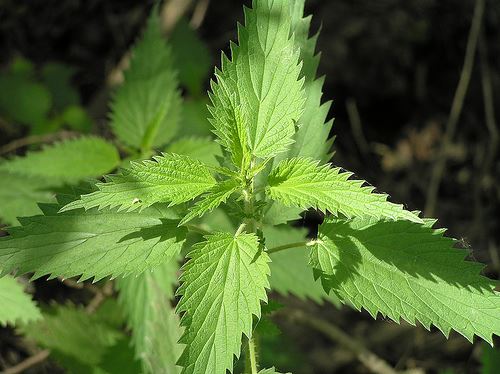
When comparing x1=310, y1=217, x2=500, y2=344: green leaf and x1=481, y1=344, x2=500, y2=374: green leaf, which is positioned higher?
x1=310, y1=217, x2=500, y2=344: green leaf

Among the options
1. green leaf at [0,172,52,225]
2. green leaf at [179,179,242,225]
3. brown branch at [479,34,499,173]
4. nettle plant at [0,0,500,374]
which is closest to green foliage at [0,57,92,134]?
green leaf at [0,172,52,225]

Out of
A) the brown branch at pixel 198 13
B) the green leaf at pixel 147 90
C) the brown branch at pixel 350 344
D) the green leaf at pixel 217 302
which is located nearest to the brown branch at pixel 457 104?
the brown branch at pixel 350 344

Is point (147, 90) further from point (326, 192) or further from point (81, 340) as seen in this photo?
point (326, 192)

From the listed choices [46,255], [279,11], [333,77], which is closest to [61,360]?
[46,255]

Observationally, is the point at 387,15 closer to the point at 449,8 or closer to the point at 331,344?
the point at 449,8

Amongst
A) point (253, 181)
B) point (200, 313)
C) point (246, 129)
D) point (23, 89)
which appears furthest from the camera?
point (23, 89)

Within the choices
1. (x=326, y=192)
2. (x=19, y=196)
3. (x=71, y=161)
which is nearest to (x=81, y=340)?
(x=19, y=196)

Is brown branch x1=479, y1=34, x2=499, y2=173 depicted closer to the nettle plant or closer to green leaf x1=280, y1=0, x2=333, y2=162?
green leaf x1=280, y1=0, x2=333, y2=162
